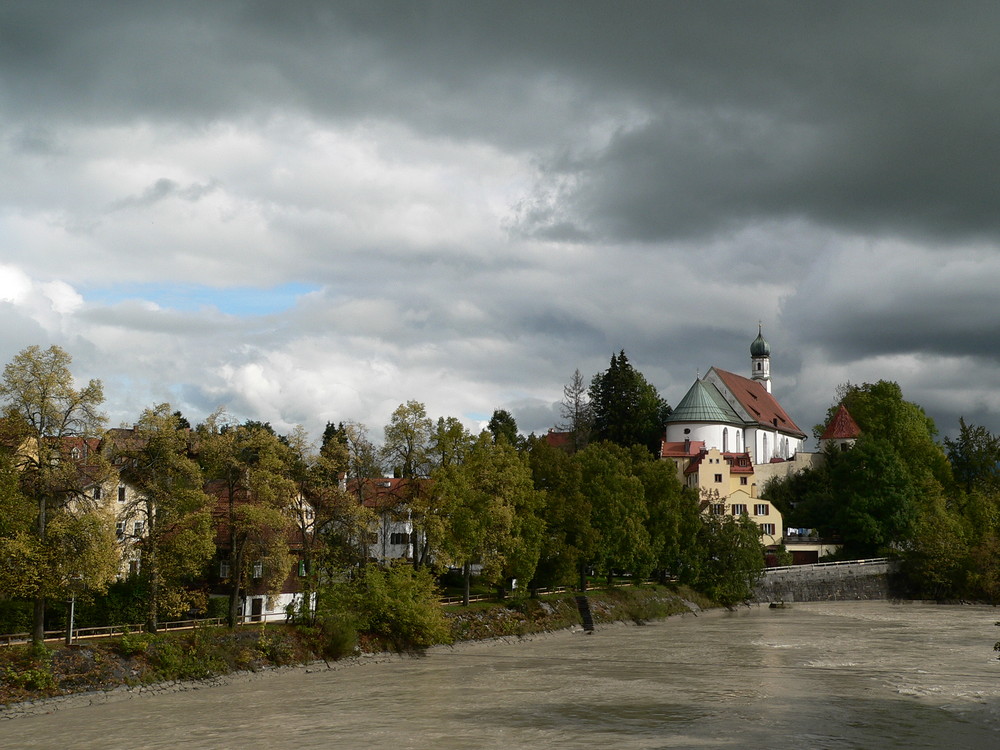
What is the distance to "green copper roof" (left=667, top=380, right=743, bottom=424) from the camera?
13338cm

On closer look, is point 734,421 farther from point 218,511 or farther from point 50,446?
point 50,446

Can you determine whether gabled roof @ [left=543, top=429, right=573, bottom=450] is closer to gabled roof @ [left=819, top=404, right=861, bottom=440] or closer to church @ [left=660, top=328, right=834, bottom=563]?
church @ [left=660, top=328, right=834, bottom=563]

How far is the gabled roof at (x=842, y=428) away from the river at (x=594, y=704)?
72.5 meters

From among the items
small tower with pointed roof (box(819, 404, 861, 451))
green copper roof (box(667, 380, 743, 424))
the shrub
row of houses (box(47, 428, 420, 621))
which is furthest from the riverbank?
small tower with pointed roof (box(819, 404, 861, 451))

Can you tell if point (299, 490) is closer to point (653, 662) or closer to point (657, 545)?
point (653, 662)

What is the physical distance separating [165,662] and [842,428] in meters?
104

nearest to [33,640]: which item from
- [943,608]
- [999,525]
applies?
[943,608]

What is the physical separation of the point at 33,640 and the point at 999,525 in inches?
3523

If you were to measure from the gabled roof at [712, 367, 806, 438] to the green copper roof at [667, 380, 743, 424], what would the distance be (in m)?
3.41

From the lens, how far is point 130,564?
48531 millimetres

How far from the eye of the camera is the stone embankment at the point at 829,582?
93.5 m

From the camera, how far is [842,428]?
130000 mm

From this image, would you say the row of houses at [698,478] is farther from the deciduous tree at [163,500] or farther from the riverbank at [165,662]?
the riverbank at [165,662]

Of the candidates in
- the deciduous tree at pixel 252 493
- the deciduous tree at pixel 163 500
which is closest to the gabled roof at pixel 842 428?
the deciduous tree at pixel 252 493
